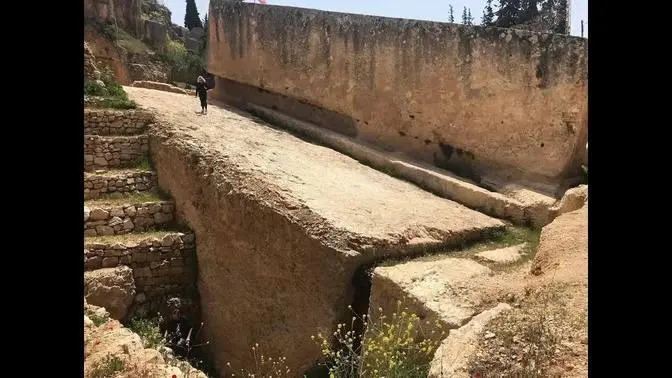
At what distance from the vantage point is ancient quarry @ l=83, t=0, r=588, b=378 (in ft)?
13.5

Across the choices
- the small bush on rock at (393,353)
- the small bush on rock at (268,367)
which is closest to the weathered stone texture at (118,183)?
the small bush on rock at (268,367)

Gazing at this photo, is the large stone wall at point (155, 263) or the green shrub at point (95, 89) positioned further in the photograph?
the green shrub at point (95, 89)

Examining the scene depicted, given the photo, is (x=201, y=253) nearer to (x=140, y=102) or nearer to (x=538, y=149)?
(x=140, y=102)

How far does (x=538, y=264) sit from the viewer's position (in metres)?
4.52

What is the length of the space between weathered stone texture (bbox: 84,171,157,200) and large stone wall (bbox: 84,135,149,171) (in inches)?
11.8

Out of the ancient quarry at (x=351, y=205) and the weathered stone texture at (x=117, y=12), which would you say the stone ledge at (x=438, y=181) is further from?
the weathered stone texture at (x=117, y=12)

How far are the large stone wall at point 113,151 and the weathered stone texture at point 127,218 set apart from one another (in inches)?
40.9

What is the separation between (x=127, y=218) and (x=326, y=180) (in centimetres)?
248

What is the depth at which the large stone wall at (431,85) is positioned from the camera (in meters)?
6.55

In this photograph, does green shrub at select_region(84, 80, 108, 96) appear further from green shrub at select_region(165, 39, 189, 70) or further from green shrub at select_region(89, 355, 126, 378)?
green shrub at select_region(165, 39, 189, 70)

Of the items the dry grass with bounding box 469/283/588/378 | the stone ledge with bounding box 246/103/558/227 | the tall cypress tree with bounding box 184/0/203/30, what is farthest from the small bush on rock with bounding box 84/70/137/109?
the tall cypress tree with bounding box 184/0/203/30

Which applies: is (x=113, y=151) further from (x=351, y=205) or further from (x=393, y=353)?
(x=393, y=353)

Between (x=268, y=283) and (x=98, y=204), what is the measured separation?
2555mm
